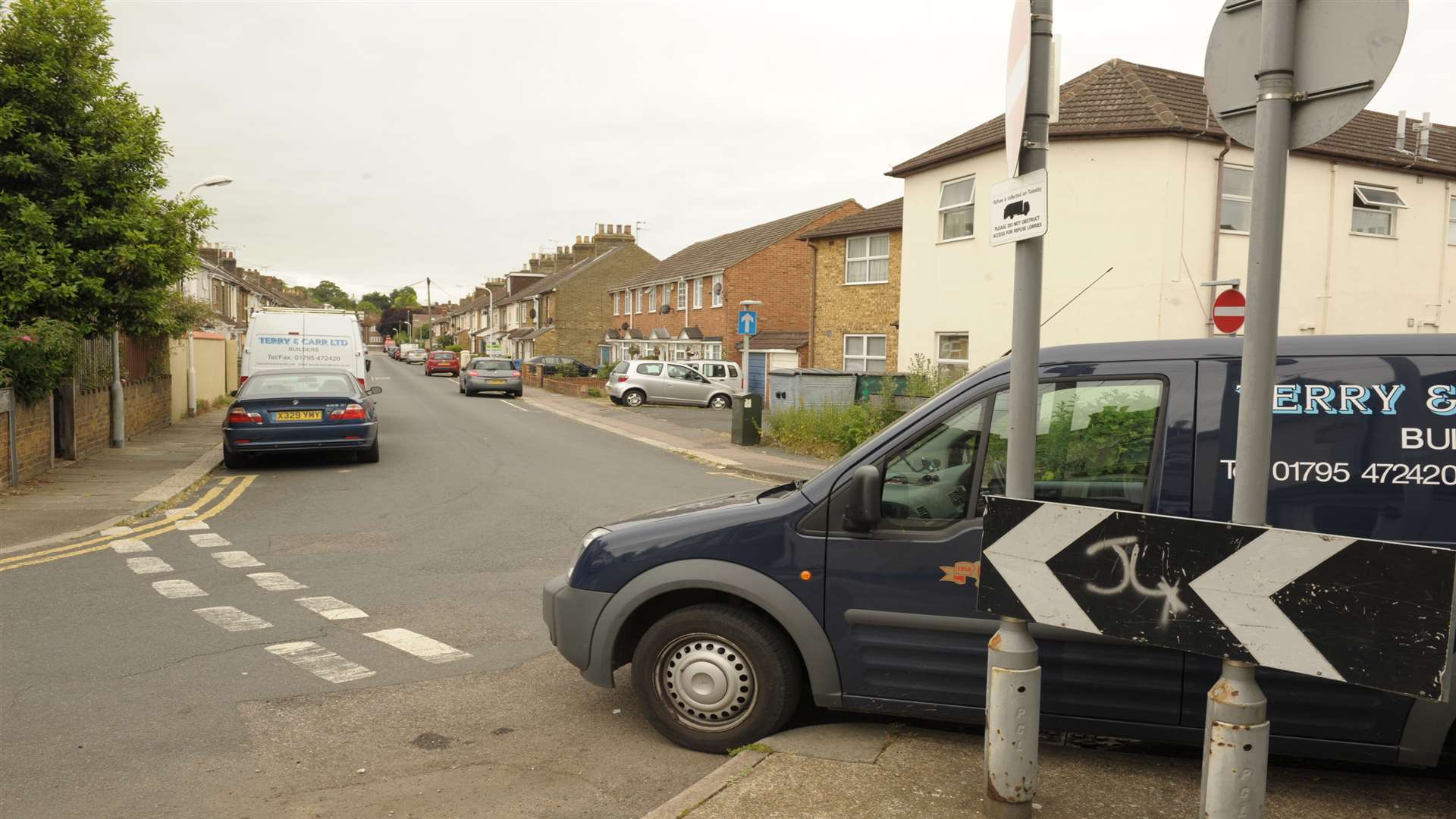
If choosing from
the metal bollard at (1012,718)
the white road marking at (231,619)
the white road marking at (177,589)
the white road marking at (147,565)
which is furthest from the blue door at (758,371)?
the metal bollard at (1012,718)

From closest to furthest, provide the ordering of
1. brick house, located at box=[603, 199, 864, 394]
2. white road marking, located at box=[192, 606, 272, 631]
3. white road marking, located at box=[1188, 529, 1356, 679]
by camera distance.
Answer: white road marking, located at box=[1188, 529, 1356, 679] < white road marking, located at box=[192, 606, 272, 631] < brick house, located at box=[603, 199, 864, 394]

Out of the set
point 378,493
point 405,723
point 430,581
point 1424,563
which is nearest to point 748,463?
point 378,493

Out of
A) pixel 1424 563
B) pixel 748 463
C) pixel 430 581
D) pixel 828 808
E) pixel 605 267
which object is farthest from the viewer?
pixel 605 267

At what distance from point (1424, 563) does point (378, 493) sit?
11.5m

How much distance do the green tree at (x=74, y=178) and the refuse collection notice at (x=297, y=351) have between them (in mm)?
3524

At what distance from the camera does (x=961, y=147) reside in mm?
19875

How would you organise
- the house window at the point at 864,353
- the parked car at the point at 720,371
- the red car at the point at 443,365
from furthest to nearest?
the red car at the point at 443,365 → the parked car at the point at 720,371 → the house window at the point at 864,353

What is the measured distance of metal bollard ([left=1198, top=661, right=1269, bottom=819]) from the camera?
2777mm

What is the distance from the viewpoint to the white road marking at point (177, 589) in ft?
23.4

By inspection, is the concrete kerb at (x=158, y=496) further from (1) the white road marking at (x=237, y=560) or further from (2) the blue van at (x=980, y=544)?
(2) the blue van at (x=980, y=544)

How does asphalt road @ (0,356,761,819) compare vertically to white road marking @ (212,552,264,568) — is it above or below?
above

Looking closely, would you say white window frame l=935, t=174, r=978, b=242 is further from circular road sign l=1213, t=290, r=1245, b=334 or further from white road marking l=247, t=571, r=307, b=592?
white road marking l=247, t=571, r=307, b=592

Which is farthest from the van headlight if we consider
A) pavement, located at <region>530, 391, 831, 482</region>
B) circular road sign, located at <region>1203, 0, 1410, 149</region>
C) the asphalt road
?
pavement, located at <region>530, 391, 831, 482</region>

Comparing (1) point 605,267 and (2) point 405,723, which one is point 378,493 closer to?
(2) point 405,723
